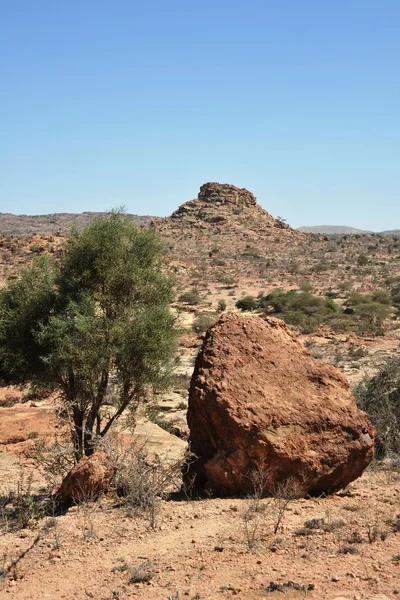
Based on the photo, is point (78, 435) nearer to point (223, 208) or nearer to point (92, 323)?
point (92, 323)

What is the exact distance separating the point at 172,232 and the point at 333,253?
64.0 feet

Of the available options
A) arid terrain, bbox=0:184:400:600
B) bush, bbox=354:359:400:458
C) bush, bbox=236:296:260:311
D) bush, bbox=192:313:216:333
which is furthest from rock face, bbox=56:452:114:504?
bush, bbox=236:296:260:311

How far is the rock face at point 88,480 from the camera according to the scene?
769 centimetres

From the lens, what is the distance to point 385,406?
443 inches

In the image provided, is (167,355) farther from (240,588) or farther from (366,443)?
(240,588)

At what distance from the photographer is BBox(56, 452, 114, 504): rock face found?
7691 millimetres

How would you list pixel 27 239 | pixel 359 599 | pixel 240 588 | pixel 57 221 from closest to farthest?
pixel 359 599
pixel 240 588
pixel 27 239
pixel 57 221

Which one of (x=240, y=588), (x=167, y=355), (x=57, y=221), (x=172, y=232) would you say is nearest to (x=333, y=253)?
(x=172, y=232)

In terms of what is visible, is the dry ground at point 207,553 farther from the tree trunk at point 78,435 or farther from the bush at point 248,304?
the bush at point 248,304

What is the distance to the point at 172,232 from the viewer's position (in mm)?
72062

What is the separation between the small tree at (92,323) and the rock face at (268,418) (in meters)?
1.47

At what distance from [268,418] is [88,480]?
2344 millimetres

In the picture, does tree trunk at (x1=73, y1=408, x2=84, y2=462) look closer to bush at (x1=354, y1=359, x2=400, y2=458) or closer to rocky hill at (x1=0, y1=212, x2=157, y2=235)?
bush at (x1=354, y1=359, x2=400, y2=458)

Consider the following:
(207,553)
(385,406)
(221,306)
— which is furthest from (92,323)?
(221,306)
